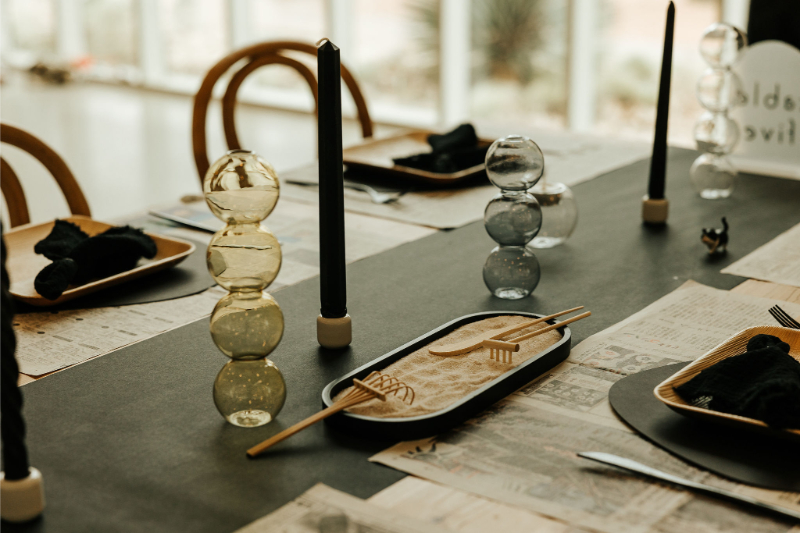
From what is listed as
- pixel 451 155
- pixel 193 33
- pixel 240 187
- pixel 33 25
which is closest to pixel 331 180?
pixel 240 187

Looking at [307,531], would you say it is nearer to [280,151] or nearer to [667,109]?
[667,109]

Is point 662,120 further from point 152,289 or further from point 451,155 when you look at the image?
point 152,289

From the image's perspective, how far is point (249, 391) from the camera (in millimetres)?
730

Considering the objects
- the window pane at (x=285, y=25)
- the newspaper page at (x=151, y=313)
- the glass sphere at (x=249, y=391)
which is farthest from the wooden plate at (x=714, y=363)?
the window pane at (x=285, y=25)

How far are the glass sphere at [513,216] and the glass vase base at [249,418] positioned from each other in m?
0.41

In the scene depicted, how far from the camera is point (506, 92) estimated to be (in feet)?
15.1

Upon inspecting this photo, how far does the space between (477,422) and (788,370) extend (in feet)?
0.87

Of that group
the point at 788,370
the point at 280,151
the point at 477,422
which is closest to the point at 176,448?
the point at 477,422

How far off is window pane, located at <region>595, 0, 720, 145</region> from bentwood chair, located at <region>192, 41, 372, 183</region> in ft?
7.66

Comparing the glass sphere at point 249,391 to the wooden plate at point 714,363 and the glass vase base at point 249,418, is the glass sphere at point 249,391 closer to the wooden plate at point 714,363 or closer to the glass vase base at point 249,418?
the glass vase base at point 249,418

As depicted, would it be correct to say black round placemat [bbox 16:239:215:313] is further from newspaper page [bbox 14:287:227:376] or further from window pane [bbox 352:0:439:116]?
window pane [bbox 352:0:439:116]

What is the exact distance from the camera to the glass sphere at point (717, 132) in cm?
153

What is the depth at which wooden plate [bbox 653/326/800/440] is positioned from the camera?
68 centimetres

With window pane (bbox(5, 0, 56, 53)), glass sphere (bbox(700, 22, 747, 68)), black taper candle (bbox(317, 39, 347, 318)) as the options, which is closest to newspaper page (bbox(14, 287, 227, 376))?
black taper candle (bbox(317, 39, 347, 318))
